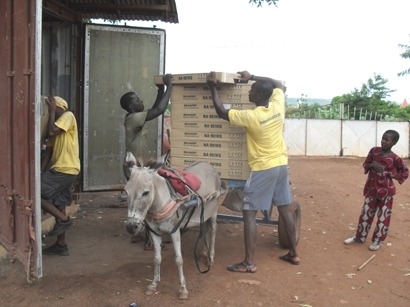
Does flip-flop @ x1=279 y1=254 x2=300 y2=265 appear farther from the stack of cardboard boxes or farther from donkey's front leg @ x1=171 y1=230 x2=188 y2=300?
donkey's front leg @ x1=171 y1=230 x2=188 y2=300

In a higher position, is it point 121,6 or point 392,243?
point 121,6

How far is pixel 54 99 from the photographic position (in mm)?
4797

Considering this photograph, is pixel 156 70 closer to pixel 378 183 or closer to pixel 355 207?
pixel 378 183

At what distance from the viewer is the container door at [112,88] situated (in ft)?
23.6

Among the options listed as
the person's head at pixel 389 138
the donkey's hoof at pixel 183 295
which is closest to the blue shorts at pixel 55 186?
the donkey's hoof at pixel 183 295

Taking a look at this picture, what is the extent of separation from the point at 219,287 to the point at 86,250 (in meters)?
1.93

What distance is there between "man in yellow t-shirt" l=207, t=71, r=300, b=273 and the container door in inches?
115

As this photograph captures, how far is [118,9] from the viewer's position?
23.7ft

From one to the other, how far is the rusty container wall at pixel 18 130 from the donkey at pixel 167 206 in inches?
43.2

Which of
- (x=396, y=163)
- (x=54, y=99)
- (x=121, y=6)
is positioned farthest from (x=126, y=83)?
(x=396, y=163)

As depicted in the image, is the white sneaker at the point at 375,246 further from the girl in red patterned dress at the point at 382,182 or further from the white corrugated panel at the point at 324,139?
the white corrugated panel at the point at 324,139

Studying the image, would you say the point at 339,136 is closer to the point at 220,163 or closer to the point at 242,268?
the point at 220,163

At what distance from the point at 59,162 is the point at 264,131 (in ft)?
7.70

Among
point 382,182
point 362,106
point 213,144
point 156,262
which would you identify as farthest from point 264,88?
point 362,106
